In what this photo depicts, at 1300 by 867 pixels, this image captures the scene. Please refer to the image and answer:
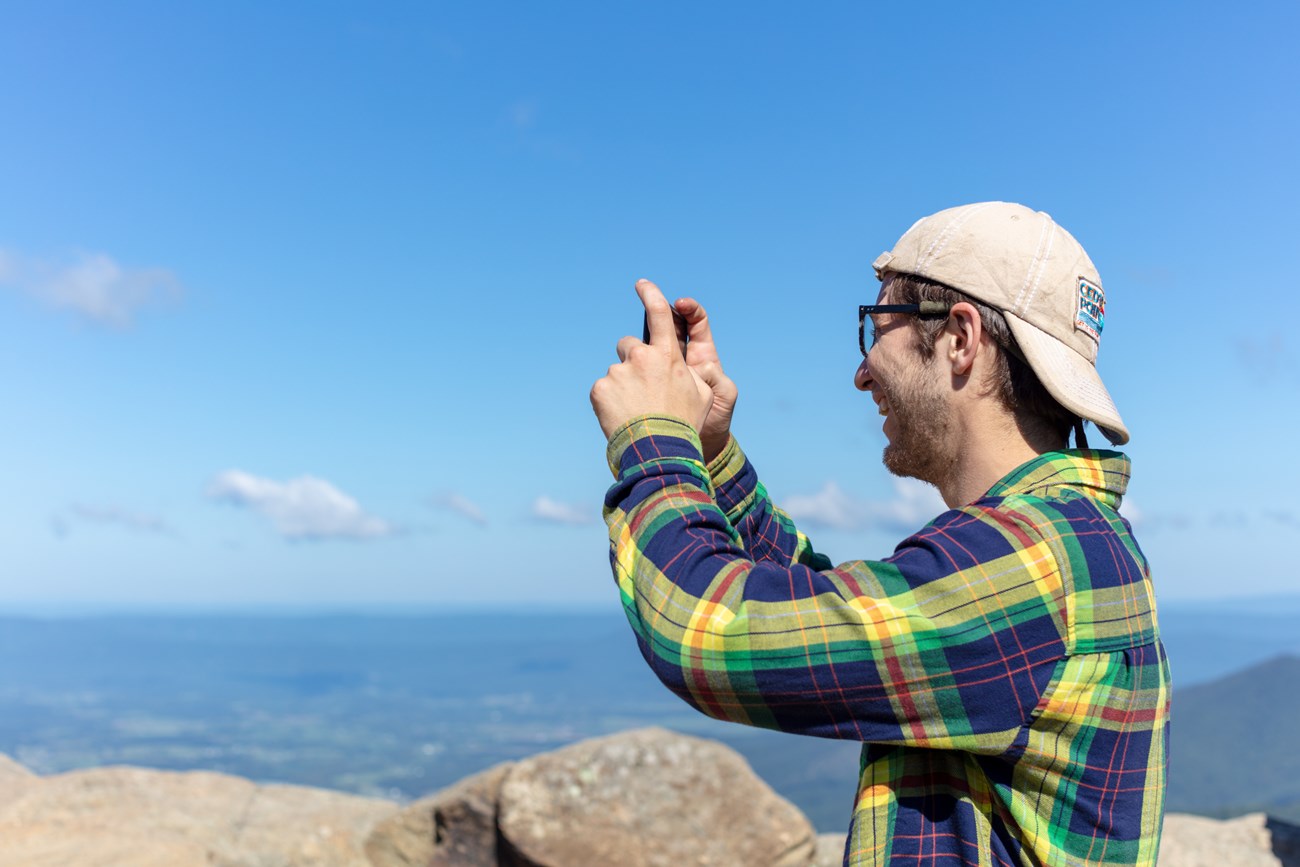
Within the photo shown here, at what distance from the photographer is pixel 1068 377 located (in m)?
1.97

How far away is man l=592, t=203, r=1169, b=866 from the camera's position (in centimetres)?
169

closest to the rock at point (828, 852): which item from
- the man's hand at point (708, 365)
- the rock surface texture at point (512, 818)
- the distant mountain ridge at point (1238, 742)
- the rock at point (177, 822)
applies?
the rock surface texture at point (512, 818)

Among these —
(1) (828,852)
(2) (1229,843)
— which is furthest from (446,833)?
(2) (1229,843)

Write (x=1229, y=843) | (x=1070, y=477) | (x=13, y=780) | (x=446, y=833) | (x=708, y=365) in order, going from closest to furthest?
(x=1070, y=477) < (x=708, y=365) < (x=446, y=833) < (x=13, y=780) < (x=1229, y=843)

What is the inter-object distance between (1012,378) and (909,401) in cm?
21

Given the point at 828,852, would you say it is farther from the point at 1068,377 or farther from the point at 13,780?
the point at 1068,377

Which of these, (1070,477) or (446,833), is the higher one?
(1070,477)

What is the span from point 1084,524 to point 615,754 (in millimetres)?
7406

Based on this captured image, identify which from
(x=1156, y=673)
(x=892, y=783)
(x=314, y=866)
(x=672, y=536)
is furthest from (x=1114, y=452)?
(x=314, y=866)

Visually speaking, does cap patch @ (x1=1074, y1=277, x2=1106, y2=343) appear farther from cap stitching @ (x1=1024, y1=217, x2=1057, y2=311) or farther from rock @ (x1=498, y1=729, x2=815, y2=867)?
rock @ (x1=498, y1=729, x2=815, y2=867)

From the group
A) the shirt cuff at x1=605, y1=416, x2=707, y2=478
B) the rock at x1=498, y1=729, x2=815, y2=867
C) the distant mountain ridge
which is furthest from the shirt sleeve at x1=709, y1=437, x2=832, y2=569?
the distant mountain ridge

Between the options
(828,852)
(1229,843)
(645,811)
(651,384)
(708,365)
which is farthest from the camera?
(1229,843)

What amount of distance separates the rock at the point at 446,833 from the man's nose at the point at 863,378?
7232 mm

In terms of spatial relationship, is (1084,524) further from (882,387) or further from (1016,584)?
(882,387)
